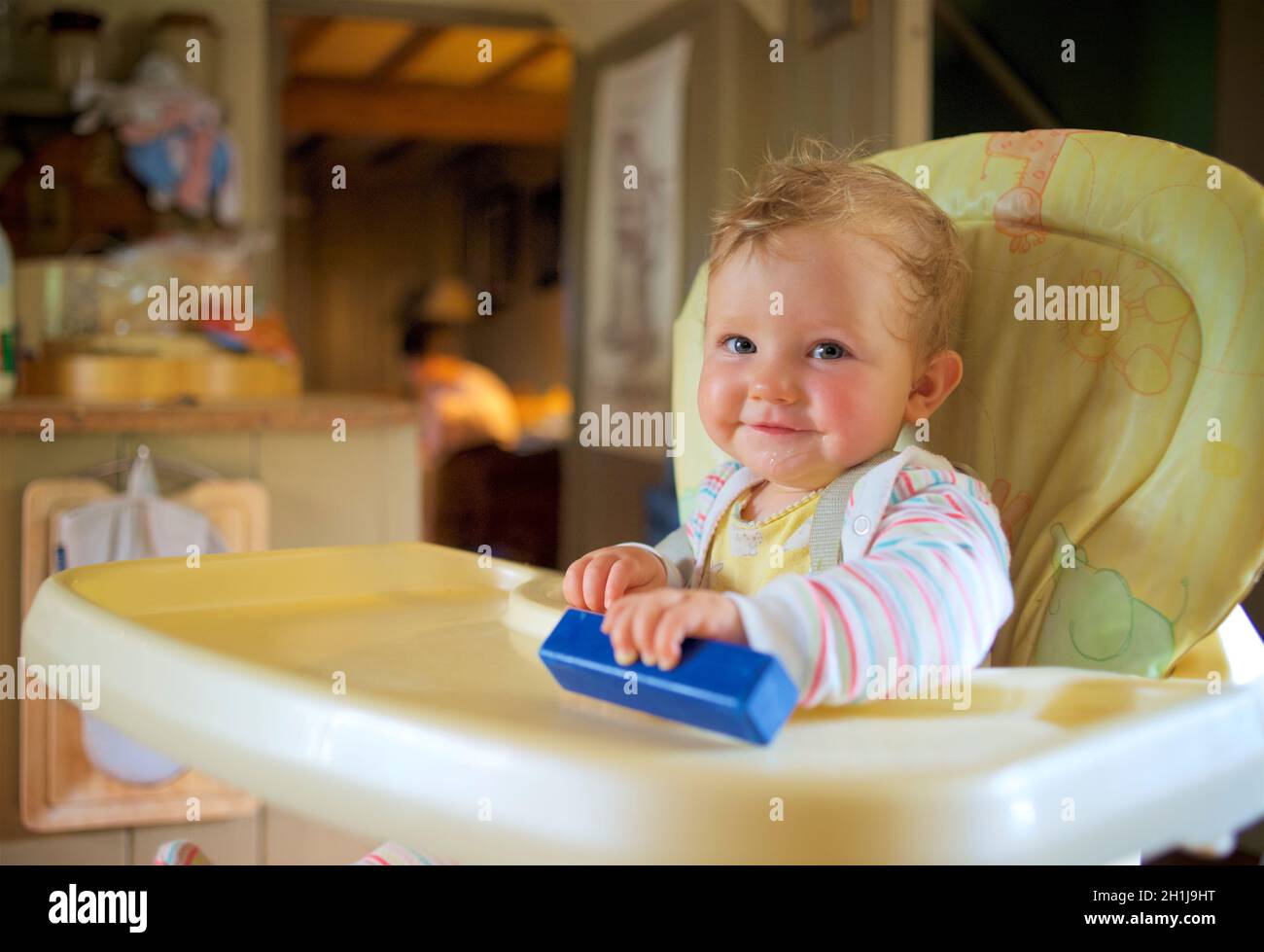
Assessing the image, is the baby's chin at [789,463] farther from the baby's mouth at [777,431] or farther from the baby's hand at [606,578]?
the baby's hand at [606,578]

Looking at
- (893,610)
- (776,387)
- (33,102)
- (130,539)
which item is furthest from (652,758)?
(33,102)

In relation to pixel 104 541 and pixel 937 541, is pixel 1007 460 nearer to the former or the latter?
pixel 937 541

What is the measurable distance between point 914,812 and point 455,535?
428 cm

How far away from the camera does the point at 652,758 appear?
50 cm

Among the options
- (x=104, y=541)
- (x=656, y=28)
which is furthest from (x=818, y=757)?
(x=656, y=28)

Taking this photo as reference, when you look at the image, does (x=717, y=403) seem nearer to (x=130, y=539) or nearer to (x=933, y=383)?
(x=933, y=383)

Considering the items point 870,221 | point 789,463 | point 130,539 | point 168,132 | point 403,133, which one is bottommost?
point 130,539

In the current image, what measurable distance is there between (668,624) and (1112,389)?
428 millimetres

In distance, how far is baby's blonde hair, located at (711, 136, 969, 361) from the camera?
31.7 inches

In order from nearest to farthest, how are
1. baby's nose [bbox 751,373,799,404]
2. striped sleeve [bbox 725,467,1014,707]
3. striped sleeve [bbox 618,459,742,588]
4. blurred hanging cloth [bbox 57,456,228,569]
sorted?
striped sleeve [bbox 725,467,1014,707], baby's nose [bbox 751,373,799,404], striped sleeve [bbox 618,459,742,588], blurred hanging cloth [bbox 57,456,228,569]

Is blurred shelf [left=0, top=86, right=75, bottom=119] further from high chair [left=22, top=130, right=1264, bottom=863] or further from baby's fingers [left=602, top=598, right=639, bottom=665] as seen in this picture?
baby's fingers [left=602, top=598, right=639, bottom=665]

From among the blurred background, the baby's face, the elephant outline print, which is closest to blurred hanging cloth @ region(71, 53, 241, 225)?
the blurred background

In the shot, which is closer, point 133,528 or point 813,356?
point 813,356

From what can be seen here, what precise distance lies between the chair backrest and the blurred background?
1005mm
